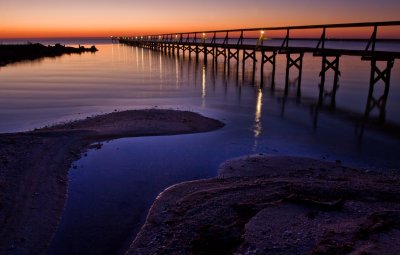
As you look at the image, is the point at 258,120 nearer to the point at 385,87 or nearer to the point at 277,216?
the point at 385,87

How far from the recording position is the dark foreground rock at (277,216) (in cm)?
446

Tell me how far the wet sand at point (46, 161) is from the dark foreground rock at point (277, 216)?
169 cm

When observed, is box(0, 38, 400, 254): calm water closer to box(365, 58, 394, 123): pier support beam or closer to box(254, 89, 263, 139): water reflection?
box(254, 89, 263, 139): water reflection

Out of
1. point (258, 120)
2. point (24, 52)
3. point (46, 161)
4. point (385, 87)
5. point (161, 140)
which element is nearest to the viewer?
point (46, 161)

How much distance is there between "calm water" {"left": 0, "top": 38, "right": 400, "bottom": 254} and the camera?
6.01 metres

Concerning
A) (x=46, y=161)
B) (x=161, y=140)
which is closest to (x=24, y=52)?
(x=161, y=140)

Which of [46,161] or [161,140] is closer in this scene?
[46,161]

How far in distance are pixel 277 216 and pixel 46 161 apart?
5.41 metres

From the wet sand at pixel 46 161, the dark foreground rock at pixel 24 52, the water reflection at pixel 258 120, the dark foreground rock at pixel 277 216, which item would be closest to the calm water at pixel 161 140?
the water reflection at pixel 258 120

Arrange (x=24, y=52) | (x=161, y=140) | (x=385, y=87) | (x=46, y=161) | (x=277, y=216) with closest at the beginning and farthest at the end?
(x=277, y=216), (x=46, y=161), (x=161, y=140), (x=385, y=87), (x=24, y=52)

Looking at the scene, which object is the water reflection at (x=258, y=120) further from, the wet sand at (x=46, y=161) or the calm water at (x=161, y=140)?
the wet sand at (x=46, y=161)

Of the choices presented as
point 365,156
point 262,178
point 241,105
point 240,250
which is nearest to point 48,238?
point 240,250

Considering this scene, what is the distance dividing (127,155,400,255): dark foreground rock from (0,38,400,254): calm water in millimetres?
630

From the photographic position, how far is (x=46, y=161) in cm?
798
